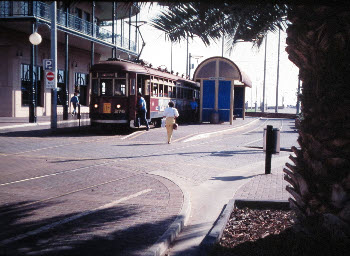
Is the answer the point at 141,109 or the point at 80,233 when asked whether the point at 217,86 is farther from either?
the point at 80,233

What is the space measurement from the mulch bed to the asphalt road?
92cm

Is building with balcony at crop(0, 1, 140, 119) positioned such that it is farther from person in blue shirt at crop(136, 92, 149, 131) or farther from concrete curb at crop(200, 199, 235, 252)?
concrete curb at crop(200, 199, 235, 252)

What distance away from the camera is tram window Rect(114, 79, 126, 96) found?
18.6m

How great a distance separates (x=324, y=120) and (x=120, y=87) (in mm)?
15936

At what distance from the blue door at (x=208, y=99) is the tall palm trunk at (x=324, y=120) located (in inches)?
904

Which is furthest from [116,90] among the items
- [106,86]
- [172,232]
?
[172,232]

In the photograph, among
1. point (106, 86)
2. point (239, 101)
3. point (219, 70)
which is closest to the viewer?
point (106, 86)

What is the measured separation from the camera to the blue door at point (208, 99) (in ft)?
86.9

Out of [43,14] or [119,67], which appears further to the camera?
[43,14]

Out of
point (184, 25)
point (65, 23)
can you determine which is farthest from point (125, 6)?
point (65, 23)

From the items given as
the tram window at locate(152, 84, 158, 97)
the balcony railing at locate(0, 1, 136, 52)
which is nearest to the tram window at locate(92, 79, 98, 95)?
the tram window at locate(152, 84, 158, 97)

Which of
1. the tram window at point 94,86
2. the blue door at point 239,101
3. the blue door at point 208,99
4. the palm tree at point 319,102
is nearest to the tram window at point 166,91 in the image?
the blue door at point 208,99

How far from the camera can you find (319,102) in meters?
3.42

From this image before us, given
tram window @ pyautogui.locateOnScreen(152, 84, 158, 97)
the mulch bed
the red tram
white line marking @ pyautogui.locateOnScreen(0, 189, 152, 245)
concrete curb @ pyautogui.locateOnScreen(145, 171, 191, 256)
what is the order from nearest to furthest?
the mulch bed < concrete curb @ pyautogui.locateOnScreen(145, 171, 191, 256) < white line marking @ pyautogui.locateOnScreen(0, 189, 152, 245) < the red tram < tram window @ pyautogui.locateOnScreen(152, 84, 158, 97)
